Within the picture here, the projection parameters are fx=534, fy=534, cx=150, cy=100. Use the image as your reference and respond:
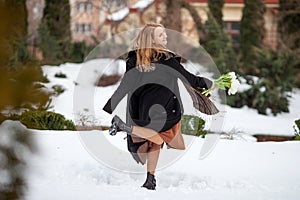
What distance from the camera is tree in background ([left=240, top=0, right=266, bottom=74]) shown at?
15.4 metres

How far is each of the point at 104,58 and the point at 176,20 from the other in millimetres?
2440

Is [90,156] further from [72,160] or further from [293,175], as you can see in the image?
[293,175]

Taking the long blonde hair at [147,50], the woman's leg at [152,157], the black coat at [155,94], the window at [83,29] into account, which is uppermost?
the long blonde hair at [147,50]

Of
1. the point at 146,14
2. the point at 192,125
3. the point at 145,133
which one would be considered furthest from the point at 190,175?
the point at 146,14

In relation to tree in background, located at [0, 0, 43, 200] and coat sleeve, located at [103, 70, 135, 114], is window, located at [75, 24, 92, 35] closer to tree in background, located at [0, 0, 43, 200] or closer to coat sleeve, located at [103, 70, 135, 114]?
coat sleeve, located at [103, 70, 135, 114]

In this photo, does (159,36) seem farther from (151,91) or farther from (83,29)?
(83,29)

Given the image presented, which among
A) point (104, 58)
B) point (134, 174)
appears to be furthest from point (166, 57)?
point (104, 58)

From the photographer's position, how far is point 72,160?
4875 millimetres

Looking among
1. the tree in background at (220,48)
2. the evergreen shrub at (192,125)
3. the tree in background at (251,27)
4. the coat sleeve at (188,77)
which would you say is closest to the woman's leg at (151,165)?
the coat sleeve at (188,77)

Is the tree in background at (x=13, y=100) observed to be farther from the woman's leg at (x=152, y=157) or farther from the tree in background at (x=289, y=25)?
the tree in background at (x=289, y=25)

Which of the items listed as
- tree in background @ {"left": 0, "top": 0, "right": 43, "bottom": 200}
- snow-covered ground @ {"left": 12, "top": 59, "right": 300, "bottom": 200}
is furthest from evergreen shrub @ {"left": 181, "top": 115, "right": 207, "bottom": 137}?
tree in background @ {"left": 0, "top": 0, "right": 43, "bottom": 200}

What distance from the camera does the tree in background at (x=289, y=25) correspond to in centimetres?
1481

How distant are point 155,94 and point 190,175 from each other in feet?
2.88

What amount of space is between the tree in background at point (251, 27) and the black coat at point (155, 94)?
1130 cm
